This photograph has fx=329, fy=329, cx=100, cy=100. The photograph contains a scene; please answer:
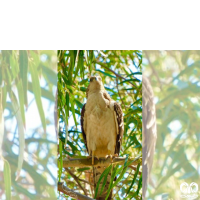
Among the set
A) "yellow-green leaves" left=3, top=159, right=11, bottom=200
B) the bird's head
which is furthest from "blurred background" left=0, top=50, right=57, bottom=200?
the bird's head

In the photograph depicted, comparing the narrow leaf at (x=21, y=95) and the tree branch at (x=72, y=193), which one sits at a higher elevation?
the narrow leaf at (x=21, y=95)

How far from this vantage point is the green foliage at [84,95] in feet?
5.45

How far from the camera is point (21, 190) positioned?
1406 millimetres

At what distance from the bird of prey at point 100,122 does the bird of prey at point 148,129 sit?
0.40 m

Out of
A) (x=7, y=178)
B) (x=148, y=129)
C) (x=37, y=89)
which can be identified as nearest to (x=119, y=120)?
(x=148, y=129)

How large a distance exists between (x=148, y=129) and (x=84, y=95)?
27.8 inches

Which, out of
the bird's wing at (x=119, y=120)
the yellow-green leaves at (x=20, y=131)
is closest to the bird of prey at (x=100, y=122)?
the bird's wing at (x=119, y=120)

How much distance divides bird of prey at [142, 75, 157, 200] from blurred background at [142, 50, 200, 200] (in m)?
0.02

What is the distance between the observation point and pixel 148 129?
1467 mm

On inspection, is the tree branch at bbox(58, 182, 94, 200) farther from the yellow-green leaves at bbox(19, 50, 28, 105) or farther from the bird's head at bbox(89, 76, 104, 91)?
the bird's head at bbox(89, 76, 104, 91)
